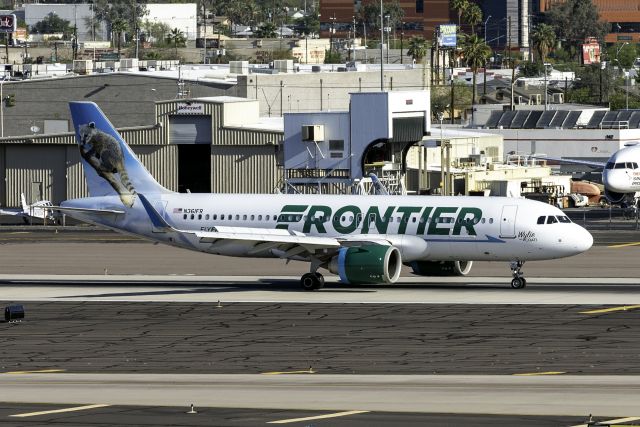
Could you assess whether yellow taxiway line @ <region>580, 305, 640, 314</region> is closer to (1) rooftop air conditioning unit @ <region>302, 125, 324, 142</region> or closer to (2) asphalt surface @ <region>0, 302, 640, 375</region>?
(2) asphalt surface @ <region>0, 302, 640, 375</region>

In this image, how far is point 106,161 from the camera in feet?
204

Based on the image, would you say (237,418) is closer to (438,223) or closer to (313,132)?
(438,223)

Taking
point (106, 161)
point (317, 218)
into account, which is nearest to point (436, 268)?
point (317, 218)

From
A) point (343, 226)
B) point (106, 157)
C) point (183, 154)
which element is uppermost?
point (106, 157)

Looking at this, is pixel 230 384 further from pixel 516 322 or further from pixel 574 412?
pixel 516 322

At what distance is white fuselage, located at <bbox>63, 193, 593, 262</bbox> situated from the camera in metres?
55.3

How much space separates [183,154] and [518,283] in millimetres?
48444

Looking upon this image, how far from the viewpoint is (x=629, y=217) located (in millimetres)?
93188

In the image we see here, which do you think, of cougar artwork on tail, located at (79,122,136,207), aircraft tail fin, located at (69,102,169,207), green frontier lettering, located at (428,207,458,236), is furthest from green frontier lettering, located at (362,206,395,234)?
cougar artwork on tail, located at (79,122,136,207)

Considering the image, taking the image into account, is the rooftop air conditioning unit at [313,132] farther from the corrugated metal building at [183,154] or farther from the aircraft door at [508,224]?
the aircraft door at [508,224]

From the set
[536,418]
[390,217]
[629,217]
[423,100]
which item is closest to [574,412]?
[536,418]

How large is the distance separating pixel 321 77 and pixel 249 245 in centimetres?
6920

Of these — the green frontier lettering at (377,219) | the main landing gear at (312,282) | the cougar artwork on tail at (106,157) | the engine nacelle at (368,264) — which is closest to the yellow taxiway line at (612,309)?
the engine nacelle at (368,264)

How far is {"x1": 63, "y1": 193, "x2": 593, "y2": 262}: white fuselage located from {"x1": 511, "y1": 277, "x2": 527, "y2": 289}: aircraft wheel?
0.82 m
